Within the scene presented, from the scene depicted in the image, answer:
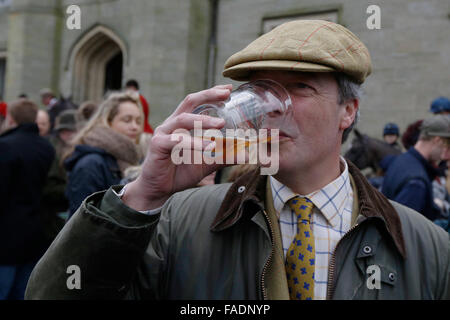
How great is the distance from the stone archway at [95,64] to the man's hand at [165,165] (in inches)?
456

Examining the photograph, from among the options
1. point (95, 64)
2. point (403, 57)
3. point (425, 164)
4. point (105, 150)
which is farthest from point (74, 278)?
point (95, 64)

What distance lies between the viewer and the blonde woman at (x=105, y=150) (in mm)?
3076

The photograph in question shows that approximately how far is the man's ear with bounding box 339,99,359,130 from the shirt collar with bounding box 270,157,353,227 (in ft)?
0.68

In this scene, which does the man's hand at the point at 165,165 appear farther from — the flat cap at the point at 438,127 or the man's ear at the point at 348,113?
the flat cap at the point at 438,127

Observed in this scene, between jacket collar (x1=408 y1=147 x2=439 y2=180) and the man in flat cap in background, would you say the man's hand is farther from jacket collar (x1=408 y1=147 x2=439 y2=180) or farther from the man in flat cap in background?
jacket collar (x1=408 y1=147 x2=439 y2=180)

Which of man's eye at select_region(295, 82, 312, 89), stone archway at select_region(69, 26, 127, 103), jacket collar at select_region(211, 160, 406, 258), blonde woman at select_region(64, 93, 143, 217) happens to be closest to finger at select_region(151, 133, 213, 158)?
jacket collar at select_region(211, 160, 406, 258)

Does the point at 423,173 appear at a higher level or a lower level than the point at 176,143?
lower

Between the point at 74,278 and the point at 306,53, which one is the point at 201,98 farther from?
the point at 74,278

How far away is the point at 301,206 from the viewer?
160cm

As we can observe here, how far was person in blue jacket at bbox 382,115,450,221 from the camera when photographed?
10.9ft

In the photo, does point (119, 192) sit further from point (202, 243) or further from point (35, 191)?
point (35, 191)

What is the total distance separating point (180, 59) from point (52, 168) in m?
6.39

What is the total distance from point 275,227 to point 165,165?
0.48 meters

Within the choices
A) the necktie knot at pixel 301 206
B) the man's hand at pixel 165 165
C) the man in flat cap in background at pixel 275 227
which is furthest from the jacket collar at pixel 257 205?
the man's hand at pixel 165 165
